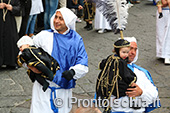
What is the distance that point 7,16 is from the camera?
766 centimetres

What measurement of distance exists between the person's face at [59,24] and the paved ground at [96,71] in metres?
1.71

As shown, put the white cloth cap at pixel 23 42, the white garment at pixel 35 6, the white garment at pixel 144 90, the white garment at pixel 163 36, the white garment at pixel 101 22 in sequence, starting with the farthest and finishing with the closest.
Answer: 1. the white garment at pixel 101 22
2. the white garment at pixel 35 6
3. the white garment at pixel 163 36
4. the white cloth cap at pixel 23 42
5. the white garment at pixel 144 90

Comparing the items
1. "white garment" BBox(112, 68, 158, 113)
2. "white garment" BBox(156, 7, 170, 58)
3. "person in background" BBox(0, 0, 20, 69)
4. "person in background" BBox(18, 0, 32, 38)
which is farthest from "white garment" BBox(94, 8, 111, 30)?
"white garment" BBox(112, 68, 158, 113)

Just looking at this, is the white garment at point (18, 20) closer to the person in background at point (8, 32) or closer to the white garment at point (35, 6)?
the person in background at point (8, 32)

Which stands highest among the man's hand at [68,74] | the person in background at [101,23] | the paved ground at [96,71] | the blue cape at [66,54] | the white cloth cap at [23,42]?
the white cloth cap at [23,42]

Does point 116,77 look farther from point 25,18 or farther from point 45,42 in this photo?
point 25,18

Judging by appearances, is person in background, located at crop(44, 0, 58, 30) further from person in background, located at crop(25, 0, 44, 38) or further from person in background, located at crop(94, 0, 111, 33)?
person in background, located at crop(94, 0, 111, 33)

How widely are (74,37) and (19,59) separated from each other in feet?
2.56

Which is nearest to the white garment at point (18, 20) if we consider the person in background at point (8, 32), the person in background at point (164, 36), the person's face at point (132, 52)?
the person in background at point (8, 32)

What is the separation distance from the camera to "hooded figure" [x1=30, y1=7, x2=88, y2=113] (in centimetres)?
482

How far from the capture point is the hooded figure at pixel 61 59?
4.82 m

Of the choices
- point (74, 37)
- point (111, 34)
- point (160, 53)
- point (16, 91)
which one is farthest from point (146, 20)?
point (74, 37)

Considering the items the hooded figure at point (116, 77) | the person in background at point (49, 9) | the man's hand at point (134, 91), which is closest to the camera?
the hooded figure at point (116, 77)

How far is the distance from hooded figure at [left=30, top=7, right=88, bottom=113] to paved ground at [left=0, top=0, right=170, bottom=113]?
4.35ft
